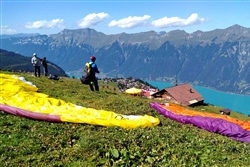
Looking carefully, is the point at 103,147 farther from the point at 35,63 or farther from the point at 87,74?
the point at 35,63

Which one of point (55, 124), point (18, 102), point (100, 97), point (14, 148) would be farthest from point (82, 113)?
point (100, 97)

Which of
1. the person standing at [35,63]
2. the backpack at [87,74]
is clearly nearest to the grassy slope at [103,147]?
the backpack at [87,74]

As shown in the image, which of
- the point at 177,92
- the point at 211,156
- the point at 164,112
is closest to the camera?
the point at 211,156

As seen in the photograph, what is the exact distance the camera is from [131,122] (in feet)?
54.5

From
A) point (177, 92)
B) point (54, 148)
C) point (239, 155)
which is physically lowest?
point (177, 92)

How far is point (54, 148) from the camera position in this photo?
42.9ft

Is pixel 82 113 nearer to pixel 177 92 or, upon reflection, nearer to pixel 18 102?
pixel 18 102

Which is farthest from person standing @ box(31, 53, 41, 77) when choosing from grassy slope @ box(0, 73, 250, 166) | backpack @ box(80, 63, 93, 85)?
grassy slope @ box(0, 73, 250, 166)

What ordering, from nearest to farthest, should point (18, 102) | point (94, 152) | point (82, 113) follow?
point (94, 152) → point (82, 113) → point (18, 102)

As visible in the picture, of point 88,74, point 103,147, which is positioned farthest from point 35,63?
point 103,147

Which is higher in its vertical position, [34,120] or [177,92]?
[34,120]

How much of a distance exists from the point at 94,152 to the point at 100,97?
1669 centimetres

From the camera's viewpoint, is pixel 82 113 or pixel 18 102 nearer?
pixel 82 113

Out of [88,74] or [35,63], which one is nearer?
[88,74]
